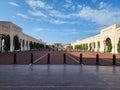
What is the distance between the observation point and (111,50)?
59500 mm

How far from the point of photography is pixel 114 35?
59125 mm

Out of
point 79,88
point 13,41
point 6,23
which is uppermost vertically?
point 6,23

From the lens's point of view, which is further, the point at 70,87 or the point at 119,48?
the point at 119,48

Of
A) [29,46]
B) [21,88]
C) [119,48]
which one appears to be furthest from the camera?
[29,46]

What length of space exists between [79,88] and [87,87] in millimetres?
319

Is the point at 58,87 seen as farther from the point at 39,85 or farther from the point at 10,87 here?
the point at 10,87

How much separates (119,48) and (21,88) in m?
43.5

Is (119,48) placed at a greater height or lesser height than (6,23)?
lesser

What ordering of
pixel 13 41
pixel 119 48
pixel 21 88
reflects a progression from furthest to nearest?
pixel 13 41
pixel 119 48
pixel 21 88

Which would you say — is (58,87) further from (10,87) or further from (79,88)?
(10,87)

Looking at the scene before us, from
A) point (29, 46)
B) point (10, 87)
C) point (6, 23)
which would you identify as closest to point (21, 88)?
point (10, 87)

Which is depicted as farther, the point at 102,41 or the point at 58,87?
the point at 102,41

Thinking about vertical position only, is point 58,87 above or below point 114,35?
below

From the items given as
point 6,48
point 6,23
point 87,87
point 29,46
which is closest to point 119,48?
point 6,48
